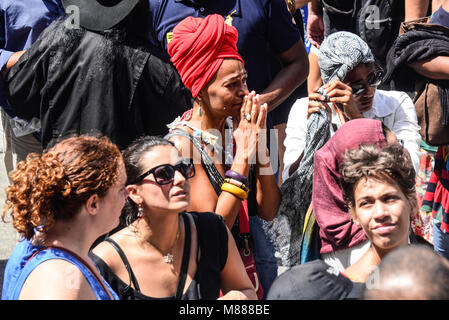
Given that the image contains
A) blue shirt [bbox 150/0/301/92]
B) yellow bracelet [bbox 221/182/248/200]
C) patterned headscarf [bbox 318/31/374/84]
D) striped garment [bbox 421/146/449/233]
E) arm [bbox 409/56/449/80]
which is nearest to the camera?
yellow bracelet [bbox 221/182/248/200]

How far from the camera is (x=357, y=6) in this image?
4.78 meters

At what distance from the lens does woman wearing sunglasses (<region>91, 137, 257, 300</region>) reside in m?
2.52

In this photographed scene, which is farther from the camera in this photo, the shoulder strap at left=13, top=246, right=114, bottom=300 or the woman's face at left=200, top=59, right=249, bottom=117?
the woman's face at left=200, top=59, right=249, bottom=117

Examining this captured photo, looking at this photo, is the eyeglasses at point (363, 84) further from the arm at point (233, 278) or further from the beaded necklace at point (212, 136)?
the arm at point (233, 278)

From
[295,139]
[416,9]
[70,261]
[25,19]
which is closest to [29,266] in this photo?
[70,261]

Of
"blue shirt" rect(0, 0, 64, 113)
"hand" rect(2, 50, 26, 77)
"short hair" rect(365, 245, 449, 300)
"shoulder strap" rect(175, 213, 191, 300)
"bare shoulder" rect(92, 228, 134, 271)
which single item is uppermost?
"blue shirt" rect(0, 0, 64, 113)

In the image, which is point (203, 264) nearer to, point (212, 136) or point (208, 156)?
point (208, 156)

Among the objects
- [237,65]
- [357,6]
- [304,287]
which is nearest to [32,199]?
[304,287]

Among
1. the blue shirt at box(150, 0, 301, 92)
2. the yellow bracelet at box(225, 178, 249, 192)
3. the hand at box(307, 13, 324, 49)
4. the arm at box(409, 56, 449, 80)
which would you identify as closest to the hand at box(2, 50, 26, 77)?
the blue shirt at box(150, 0, 301, 92)

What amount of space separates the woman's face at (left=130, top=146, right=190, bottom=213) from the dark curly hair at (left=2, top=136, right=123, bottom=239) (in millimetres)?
398

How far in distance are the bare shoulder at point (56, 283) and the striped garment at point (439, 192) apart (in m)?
2.73

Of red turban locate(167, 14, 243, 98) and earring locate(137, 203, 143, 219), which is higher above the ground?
red turban locate(167, 14, 243, 98)

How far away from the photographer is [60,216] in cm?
213

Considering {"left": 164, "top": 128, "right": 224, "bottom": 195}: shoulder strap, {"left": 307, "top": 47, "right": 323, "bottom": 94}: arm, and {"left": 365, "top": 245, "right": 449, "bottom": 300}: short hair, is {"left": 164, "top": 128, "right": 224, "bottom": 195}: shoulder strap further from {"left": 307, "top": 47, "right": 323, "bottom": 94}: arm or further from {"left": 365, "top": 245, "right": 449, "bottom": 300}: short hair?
{"left": 307, "top": 47, "right": 323, "bottom": 94}: arm
